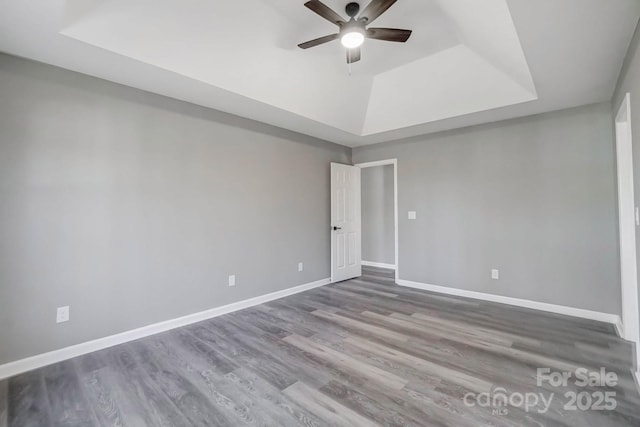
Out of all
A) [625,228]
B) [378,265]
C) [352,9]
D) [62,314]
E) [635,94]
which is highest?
[352,9]

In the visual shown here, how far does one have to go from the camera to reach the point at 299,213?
4.50 m

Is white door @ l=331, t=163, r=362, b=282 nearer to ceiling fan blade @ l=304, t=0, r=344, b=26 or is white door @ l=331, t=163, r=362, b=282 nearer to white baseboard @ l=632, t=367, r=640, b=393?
ceiling fan blade @ l=304, t=0, r=344, b=26

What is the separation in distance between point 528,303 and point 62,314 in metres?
5.01

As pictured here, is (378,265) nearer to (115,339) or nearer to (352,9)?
(115,339)

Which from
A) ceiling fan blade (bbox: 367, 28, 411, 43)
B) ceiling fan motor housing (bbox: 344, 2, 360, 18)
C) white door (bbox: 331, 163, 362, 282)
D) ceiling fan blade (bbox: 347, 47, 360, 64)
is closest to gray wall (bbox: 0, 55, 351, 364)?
white door (bbox: 331, 163, 362, 282)

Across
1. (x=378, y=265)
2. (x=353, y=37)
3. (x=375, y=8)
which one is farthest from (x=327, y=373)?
(x=378, y=265)

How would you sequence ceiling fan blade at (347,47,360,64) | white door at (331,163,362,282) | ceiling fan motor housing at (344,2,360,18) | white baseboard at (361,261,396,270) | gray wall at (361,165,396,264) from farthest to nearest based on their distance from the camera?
A: gray wall at (361,165,396,264)
white baseboard at (361,261,396,270)
white door at (331,163,362,282)
ceiling fan blade at (347,47,360,64)
ceiling fan motor housing at (344,2,360,18)

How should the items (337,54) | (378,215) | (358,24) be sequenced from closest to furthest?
(358,24), (337,54), (378,215)

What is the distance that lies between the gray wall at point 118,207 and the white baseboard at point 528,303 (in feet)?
7.93

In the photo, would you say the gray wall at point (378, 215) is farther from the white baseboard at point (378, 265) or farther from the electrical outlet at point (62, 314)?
the electrical outlet at point (62, 314)

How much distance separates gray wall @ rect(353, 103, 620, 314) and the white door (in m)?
0.89

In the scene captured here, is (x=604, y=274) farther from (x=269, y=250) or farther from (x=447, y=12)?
(x=269, y=250)

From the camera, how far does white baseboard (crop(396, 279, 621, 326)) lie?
3.18 meters

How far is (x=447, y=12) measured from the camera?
8.11 ft
